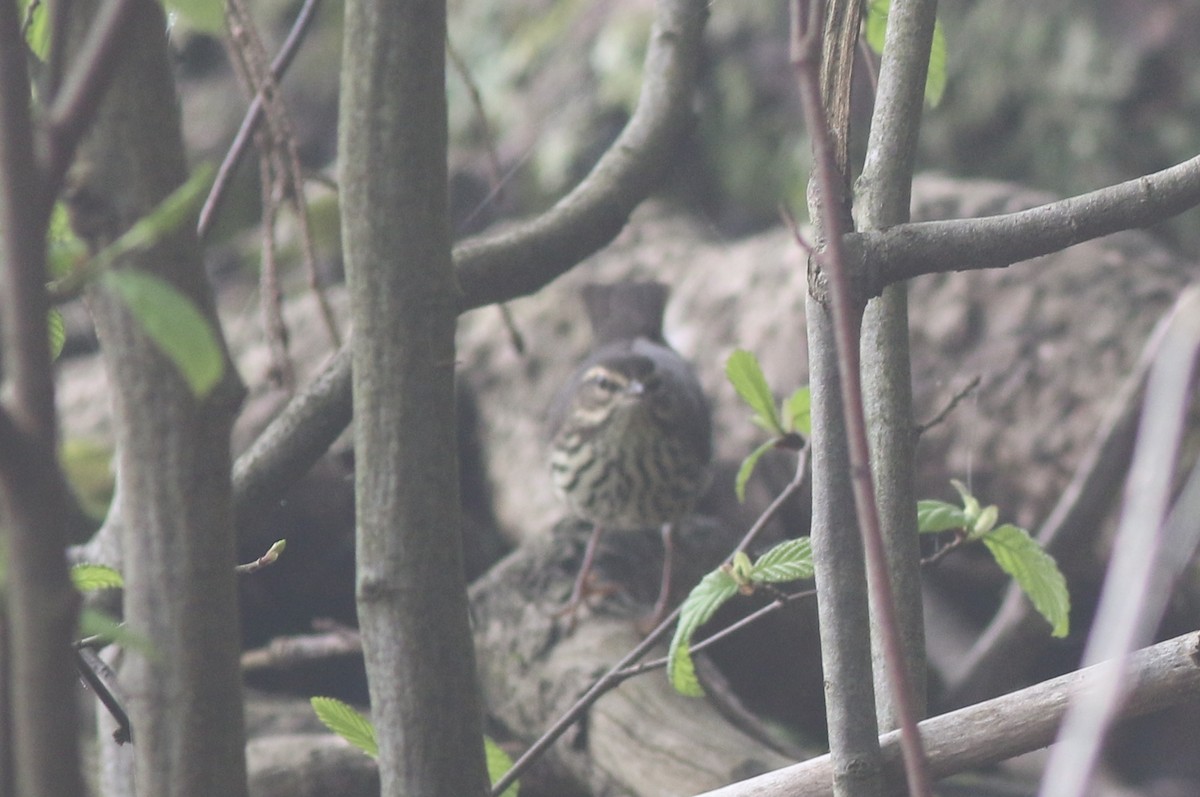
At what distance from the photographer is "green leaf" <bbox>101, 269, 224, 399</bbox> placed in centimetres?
67

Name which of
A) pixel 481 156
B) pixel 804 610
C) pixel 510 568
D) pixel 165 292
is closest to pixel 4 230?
pixel 165 292

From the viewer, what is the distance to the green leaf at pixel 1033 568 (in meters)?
1.45

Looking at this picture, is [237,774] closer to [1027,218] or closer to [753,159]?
[1027,218]

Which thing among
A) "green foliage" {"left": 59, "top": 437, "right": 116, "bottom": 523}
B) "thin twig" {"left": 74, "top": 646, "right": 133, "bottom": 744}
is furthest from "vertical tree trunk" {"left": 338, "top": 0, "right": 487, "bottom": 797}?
"green foliage" {"left": 59, "top": 437, "right": 116, "bottom": 523}

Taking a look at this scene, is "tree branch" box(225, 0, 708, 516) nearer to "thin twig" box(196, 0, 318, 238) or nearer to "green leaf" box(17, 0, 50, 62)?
"thin twig" box(196, 0, 318, 238)

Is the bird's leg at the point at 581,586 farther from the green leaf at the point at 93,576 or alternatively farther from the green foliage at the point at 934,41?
the green leaf at the point at 93,576

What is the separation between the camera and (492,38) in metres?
7.40

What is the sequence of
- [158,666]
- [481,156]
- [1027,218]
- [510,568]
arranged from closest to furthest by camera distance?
[158,666]
[1027,218]
[510,568]
[481,156]

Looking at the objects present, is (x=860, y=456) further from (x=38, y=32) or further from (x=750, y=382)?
(x=38, y=32)

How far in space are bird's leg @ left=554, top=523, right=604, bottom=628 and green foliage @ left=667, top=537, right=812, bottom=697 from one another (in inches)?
73.5

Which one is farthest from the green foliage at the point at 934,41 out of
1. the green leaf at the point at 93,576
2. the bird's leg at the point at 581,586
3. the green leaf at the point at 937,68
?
the bird's leg at the point at 581,586

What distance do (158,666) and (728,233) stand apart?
5577 millimetres

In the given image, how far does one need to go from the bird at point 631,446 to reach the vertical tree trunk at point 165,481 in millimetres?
2815

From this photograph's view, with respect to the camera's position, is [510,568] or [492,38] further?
[492,38]
